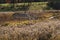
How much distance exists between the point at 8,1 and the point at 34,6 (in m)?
13.3

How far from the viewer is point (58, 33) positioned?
19.9 meters

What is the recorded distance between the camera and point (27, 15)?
157 ft

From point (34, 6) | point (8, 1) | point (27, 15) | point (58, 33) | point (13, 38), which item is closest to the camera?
point (13, 38)

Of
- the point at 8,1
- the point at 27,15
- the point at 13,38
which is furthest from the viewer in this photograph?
the point at 8,1

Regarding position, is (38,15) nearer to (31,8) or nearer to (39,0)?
(31,8)

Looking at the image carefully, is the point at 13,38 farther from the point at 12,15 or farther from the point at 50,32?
the point at 12,15

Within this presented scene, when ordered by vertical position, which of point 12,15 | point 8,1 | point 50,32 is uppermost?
point 50,32

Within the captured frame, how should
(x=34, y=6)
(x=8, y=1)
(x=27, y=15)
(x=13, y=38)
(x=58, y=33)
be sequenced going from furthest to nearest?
1. (x=8, y=1)
2. (x=34, y=6)
3. (x=27, y=15)
4. (x=58, y=33)
5. (x=13, y=38)

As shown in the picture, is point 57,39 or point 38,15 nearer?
point 57,39

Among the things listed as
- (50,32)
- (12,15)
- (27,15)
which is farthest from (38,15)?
(50,32)

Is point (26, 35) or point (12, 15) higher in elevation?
point (26, 35)

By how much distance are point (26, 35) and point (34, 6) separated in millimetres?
52217

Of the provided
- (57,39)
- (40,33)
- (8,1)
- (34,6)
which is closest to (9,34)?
(40,33)

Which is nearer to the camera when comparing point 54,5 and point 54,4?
point 54,5
